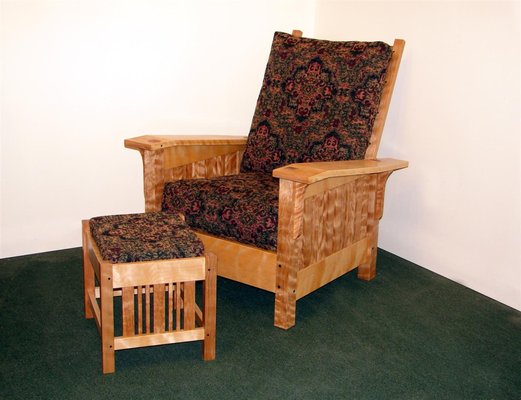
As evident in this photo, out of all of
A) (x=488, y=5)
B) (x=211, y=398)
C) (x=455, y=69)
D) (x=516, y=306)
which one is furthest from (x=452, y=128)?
(x=211, y=398)

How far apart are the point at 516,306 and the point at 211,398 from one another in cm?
129

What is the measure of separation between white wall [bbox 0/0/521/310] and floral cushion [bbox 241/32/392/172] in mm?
362

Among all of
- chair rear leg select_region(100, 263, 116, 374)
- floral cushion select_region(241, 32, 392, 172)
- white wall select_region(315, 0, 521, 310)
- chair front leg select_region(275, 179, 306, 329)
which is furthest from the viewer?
floral cushion select_region(241, 32, 392, 172)

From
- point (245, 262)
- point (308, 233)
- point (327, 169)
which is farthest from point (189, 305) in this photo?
point (327, 169)

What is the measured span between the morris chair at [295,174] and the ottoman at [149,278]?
304mm

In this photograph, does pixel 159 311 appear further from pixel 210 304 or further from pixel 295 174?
pixel 295 174

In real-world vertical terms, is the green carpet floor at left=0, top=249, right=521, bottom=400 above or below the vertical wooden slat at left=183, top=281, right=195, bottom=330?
below

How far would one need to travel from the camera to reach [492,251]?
2.27m

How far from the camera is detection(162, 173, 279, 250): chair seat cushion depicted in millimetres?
1950

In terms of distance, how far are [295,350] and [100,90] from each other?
1529mm

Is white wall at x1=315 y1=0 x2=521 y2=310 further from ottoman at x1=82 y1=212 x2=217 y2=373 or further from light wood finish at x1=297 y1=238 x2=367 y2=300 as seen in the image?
ottoman at x1=82 y1=212 x2=217 y2=373

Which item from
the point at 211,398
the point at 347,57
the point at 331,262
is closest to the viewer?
the point at 211,398

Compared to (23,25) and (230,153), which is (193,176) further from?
(23,25)

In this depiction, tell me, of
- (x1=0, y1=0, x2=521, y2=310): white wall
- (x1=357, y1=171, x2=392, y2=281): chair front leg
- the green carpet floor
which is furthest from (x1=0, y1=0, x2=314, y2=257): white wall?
(x1=357, y1=171, x2=392, y2=281): chair front leg
